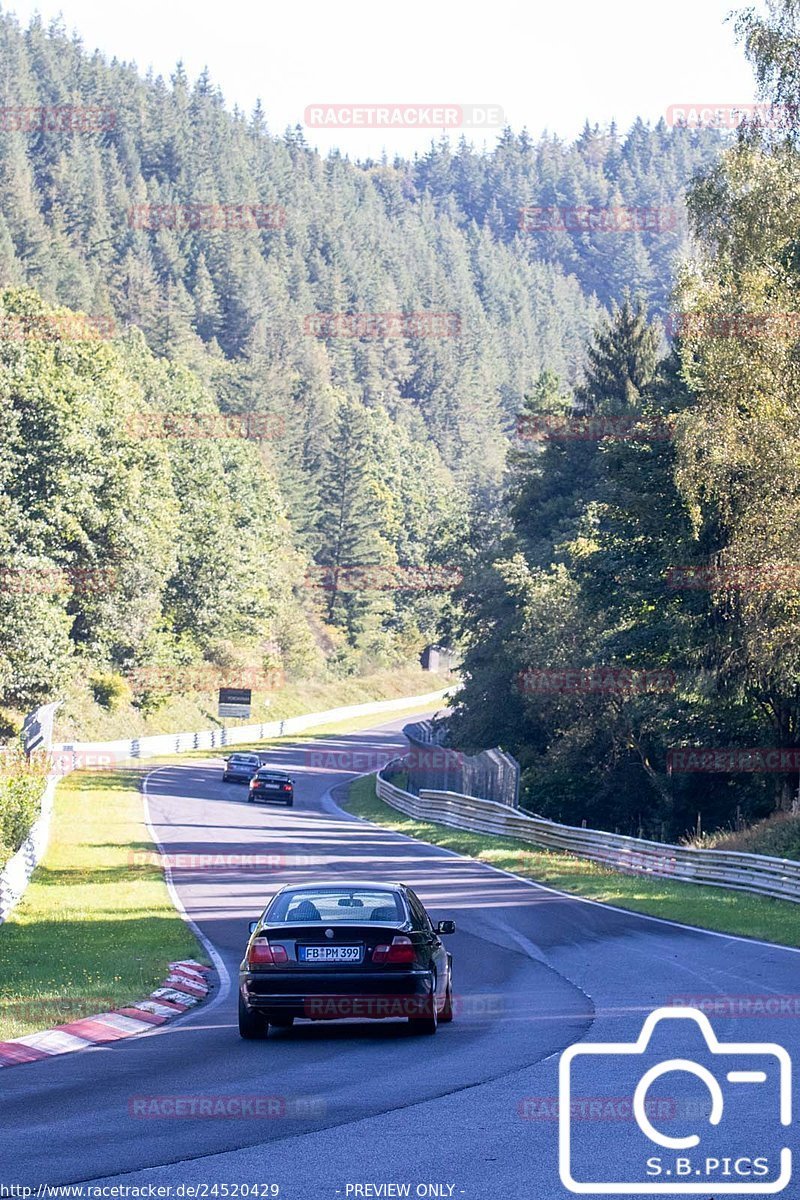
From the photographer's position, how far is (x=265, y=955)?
12594mm

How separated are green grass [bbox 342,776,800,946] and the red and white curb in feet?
27.6

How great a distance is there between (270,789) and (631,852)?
2426 cm

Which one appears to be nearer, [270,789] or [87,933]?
[87,933]

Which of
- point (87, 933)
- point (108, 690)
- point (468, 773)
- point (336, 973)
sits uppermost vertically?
point (108, 690)

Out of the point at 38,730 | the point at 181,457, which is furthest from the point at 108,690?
the point at 38,730

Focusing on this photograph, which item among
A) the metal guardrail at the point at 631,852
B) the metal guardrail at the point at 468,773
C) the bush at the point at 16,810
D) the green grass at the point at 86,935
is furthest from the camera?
the metal guardrail at the point at 468,773

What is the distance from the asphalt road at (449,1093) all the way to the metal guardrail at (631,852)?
642cm

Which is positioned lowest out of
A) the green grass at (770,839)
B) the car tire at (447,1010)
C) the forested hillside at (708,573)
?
the green grass at (770,839)

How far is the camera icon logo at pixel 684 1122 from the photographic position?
24.1ft

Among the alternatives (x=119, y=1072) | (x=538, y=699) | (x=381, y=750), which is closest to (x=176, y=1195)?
(x=119, y=1072)

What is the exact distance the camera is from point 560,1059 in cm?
1084

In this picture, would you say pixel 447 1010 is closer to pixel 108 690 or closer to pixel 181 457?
pixel 108 690

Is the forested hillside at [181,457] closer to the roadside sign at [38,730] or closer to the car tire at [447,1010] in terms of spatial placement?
the roadside sign at [38,730]

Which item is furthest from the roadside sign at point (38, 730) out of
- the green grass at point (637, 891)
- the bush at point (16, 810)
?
the bush at point (16, 810)
